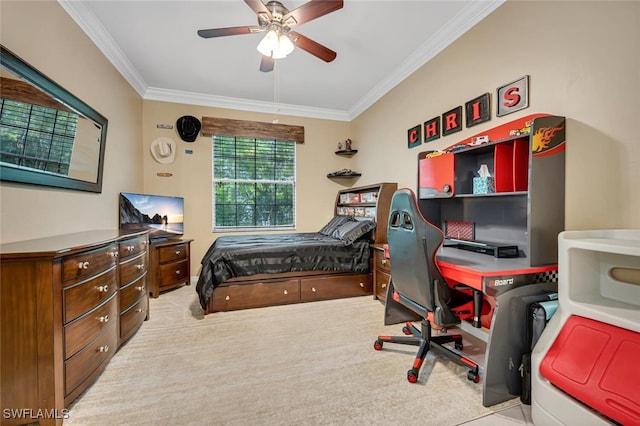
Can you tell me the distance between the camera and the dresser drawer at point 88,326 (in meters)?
1.39

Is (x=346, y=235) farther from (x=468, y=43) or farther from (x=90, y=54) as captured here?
(x=90, y=54)

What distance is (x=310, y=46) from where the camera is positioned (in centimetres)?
228

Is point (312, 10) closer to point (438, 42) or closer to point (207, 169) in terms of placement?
point (438, 42)

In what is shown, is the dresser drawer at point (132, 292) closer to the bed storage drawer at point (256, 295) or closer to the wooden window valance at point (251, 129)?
the bed storage drawer at point (256, 295)

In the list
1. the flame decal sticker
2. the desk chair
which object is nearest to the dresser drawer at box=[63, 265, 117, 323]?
the desk chair

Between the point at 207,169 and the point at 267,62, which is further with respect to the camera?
the point at 207,169

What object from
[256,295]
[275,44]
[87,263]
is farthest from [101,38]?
[256,295]

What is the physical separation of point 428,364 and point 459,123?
208 centimetres

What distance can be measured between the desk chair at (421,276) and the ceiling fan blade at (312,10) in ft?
4.45

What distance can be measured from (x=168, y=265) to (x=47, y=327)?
226 cm

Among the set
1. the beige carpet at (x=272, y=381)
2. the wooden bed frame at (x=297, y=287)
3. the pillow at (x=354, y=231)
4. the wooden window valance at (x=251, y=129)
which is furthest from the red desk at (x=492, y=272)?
the wooden window valance at (x=251, y=129)

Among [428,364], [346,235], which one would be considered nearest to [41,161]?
[346,235]

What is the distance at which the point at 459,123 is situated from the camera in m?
2.46

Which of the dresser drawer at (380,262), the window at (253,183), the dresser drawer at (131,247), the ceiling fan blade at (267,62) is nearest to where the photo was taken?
the dresser drawer at (131,247)
